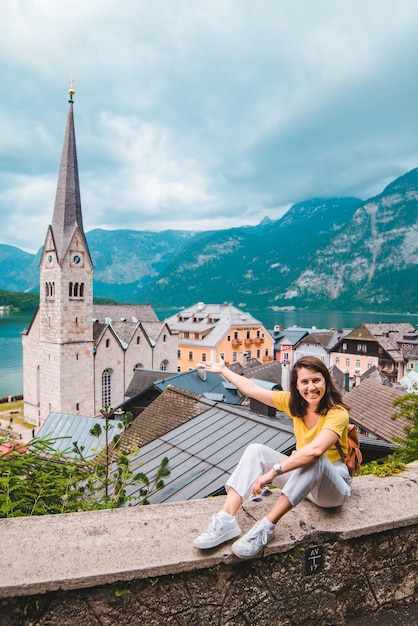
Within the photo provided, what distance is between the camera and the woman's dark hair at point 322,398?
334 centimetres

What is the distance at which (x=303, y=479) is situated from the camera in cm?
285

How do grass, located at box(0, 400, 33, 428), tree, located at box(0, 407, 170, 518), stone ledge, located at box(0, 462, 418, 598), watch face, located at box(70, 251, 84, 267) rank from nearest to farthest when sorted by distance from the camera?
1. stone ledge, located at box(0, 462, 418, 598)
2. tree, located at box(0, 407, 170, 518)
3. watch face, located at box(70, 251, 84, 267)
4. grass, located at box(0, 400, 33, 428)

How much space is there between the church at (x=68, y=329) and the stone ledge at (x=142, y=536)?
29.2 m

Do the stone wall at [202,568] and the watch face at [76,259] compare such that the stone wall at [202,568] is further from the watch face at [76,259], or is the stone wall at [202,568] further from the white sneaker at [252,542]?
the watch face at [76,259]

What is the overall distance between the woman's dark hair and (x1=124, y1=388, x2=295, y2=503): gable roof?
133 inches

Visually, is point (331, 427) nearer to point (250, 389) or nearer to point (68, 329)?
point (250, 389)

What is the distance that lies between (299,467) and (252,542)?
57 cm

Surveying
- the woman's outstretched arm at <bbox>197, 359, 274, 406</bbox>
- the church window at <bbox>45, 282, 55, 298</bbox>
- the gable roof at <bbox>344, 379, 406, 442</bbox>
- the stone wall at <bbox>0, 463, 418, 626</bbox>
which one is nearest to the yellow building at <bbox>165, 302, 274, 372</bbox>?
the church window at <bbox>45, 282, 55, 298</bbox>

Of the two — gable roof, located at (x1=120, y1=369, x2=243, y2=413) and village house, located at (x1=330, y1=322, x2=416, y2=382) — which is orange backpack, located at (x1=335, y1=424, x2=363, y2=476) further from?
village house, located at (x1=330, y1=322, x2=416, y2=382)

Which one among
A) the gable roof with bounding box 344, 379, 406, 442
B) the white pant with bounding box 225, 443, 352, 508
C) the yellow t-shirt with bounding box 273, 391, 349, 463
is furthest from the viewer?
the gable roof with bounding box 344, 379, 406, 442

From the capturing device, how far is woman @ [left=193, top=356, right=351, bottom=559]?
2.67 metres

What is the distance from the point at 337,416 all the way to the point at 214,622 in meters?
1.58

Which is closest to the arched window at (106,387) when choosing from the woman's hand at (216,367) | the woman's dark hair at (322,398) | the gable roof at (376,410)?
the gable roof at (376,410)

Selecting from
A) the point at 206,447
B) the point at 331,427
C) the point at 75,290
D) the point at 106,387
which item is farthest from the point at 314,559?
the point at 106,387
